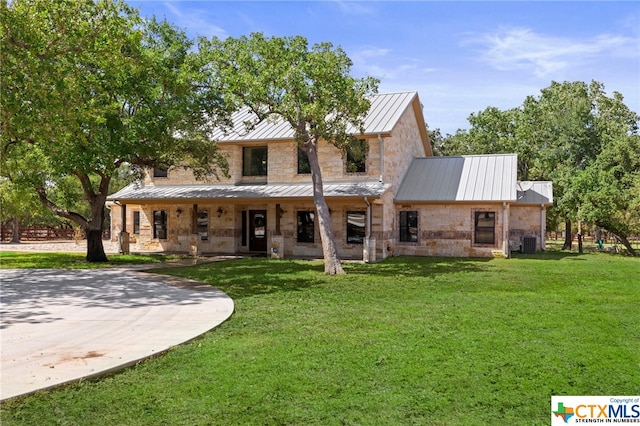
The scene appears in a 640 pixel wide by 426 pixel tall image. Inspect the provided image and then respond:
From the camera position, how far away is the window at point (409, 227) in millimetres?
23141

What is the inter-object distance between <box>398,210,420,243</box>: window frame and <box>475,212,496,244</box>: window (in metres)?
2.59

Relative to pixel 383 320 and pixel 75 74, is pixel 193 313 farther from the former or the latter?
pixel 75 74

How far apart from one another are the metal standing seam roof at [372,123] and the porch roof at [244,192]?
89.8 inches

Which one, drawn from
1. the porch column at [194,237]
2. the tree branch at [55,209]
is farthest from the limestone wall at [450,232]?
the tree branch at [55,209]

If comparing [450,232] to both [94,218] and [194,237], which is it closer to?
[194,237]

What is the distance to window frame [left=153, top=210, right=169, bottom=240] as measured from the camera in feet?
82.7

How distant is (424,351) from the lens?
6520 mm

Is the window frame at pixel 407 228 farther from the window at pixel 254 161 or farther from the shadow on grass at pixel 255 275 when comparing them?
the window at pixel 254 161

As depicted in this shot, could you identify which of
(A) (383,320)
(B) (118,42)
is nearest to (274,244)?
(B) (118,42)

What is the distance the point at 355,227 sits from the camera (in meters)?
22.0

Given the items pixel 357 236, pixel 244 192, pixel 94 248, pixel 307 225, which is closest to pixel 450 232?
pixel 357 236

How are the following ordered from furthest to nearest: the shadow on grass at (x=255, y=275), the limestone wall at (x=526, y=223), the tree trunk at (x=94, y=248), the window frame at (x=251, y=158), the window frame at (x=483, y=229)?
the limestone wall at (x=526, y=223) → the window frame at (x=251, y=158) → the window frame at (x=483, y=229) → the tree trunk at (x=94, y=248) → the shadow on grass at (x=255, y=275)

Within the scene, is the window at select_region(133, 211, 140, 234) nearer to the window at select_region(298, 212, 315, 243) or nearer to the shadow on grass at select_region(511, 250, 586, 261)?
the window at select_region(298, 212, 315, 243)

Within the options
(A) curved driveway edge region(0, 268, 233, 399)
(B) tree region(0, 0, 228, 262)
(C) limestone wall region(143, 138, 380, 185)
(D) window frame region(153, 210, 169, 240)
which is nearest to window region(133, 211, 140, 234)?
(D) window frame region(153, 210, 169, 240)
